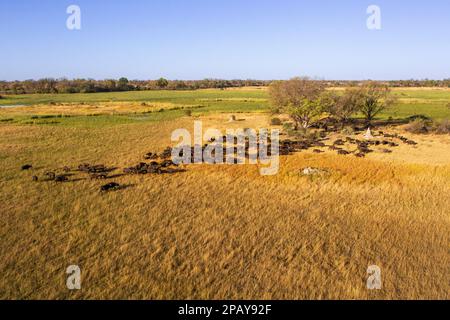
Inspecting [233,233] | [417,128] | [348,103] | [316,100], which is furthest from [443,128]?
[233,233]

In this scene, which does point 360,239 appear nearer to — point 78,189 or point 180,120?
point 78,189

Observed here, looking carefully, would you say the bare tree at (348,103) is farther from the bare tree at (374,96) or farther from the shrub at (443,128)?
the shrub at (443,128)

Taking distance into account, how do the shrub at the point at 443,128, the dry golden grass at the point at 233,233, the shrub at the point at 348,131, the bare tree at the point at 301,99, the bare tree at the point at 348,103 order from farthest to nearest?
the bare tree at the point at 348,103 → the bare tree at the point at 301,99 → the shrub at the point at 348,131 → the shrub at the point at 443,128 → the dry golden grass at the point at 233,233

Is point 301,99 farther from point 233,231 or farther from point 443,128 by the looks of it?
point 233,231

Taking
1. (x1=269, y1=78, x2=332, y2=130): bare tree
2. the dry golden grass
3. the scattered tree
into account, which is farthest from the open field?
the scattered tree

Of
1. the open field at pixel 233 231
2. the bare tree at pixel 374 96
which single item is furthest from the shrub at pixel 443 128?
the open field at pixel 233 231

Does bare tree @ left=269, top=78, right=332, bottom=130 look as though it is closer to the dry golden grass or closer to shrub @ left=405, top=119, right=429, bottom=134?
shrub @ left=405, top=119, right=429, bottom=134
